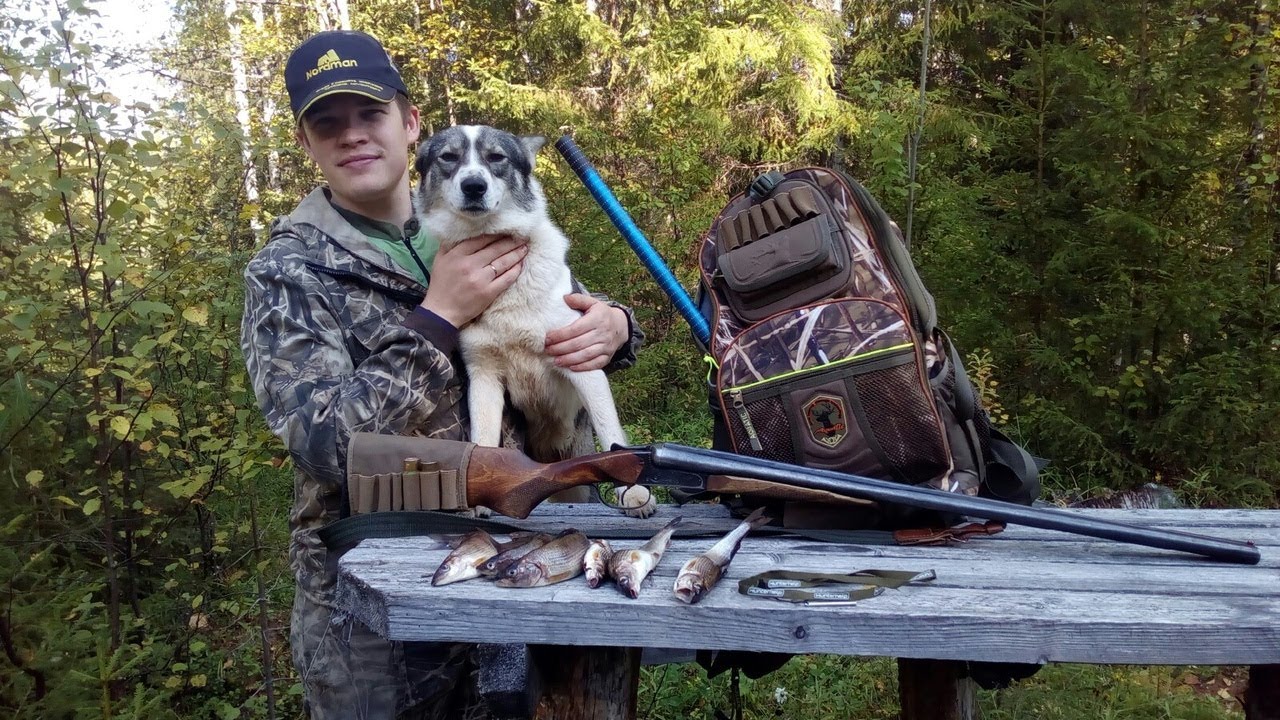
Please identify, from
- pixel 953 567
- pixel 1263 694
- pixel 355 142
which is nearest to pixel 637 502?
pixel 953 567

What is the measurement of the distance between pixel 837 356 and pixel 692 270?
6057 mm

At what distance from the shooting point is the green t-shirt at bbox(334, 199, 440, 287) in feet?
7.91

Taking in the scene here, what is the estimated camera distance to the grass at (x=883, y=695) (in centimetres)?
344

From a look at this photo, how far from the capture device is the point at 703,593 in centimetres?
139

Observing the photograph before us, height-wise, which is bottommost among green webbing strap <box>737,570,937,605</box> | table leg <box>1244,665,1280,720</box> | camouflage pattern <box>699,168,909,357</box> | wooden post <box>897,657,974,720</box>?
wooden post <box>897,657,974,720</box>

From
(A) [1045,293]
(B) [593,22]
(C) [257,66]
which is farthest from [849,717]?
(C) [257,66]

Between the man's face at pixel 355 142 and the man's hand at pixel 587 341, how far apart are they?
73 cm

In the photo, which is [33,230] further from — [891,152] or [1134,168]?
[1134,168]

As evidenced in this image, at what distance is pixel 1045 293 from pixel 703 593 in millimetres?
5279

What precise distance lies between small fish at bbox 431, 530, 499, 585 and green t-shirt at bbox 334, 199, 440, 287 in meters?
1.09

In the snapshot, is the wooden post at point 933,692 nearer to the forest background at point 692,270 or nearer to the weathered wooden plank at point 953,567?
the weathered wooden plank at point 953,567

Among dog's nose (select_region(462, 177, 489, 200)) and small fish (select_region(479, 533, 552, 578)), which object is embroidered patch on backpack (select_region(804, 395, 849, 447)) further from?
dog's nose (select_region(462, 177, 489, 200))

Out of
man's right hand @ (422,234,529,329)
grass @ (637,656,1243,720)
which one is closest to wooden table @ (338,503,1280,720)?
man's right hand @ (422,234,529,329)

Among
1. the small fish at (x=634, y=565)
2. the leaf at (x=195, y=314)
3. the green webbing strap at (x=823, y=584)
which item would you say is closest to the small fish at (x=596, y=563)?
the small fish at (x=634, y=565)
